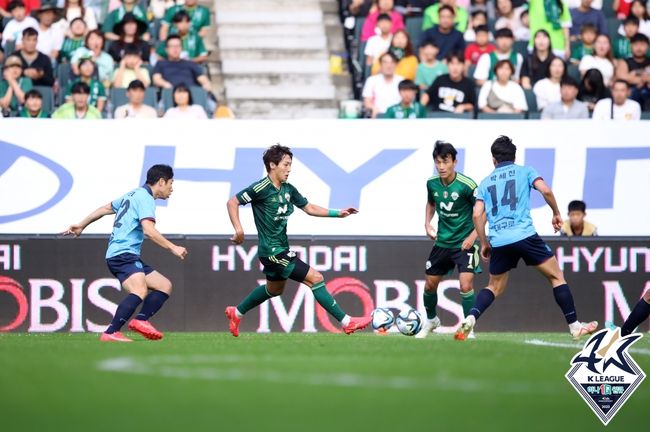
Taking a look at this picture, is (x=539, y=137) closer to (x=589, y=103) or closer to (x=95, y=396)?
(x=589, y=103)

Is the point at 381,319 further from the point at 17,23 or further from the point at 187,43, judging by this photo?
the point at 17,23

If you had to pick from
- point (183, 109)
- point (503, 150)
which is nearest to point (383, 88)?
point (183, 109)

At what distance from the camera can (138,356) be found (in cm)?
991

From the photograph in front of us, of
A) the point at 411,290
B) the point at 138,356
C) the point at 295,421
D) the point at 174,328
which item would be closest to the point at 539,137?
the point at 411,290

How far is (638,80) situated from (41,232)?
9.17 m

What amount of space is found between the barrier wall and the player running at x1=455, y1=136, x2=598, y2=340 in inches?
140

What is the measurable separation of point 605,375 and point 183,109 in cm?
1060

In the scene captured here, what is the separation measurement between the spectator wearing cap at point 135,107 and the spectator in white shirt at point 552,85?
5635mm

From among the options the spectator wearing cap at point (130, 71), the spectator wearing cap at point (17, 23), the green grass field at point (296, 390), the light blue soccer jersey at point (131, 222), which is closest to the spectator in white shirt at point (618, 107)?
the spectator wearing cap at point (130, 71)

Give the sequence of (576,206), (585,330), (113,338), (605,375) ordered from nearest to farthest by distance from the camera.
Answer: (605,375) → (585,330) → (113,338) → (576,206)

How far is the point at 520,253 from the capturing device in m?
12.5

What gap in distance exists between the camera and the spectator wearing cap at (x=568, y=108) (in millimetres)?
18391

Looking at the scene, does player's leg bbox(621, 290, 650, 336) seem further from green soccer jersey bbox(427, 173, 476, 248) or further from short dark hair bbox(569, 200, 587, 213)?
short dark hair bbox(569, 200, 587, 213)

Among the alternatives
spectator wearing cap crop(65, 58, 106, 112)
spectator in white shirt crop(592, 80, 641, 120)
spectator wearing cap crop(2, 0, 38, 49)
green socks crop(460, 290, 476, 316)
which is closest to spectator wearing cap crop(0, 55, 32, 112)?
spectator wearing cap crop(65, 58, 106, 112)
